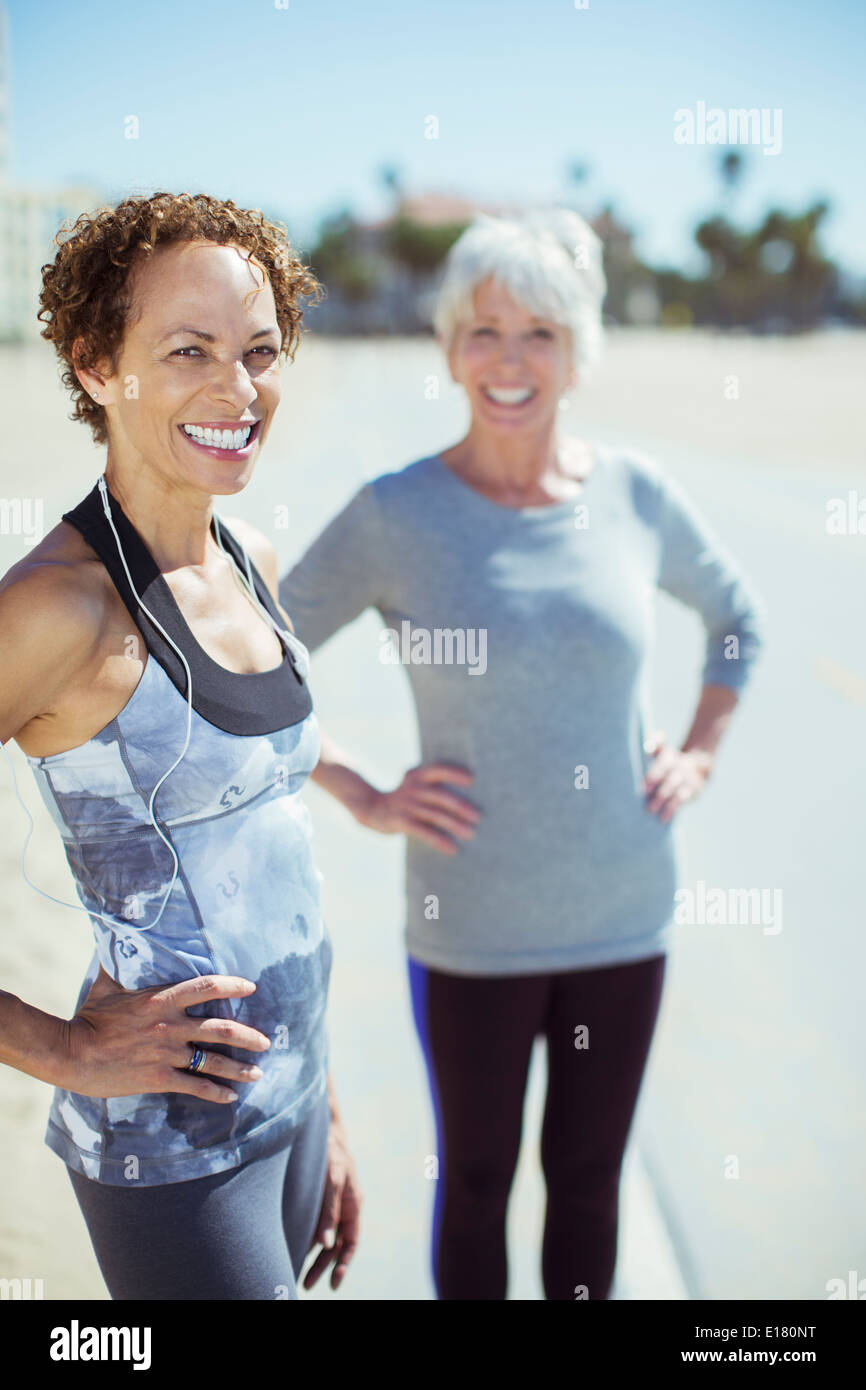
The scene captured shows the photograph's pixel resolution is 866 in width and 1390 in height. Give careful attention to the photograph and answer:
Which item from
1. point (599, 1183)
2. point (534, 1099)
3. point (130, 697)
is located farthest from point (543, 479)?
point (534, 1099)

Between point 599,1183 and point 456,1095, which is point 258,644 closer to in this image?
point 456,1095

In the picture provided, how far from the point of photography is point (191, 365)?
1.50m

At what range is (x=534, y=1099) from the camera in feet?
11.1

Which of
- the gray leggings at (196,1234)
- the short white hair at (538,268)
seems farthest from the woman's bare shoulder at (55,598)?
the short white hair at (538,268)

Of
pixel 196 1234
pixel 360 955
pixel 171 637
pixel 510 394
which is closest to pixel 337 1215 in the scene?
pixel 196 1234

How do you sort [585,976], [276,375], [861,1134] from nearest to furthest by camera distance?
[276,375]
[585,976]
[861,1134]

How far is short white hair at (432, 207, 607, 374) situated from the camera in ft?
7.30

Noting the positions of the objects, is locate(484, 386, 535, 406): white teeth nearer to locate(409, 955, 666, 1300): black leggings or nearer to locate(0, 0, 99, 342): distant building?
locate(409, 955, 666, 1300): black leggings

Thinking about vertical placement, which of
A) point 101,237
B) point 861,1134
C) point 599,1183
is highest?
point 101,237

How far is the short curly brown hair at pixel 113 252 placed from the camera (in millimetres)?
1474

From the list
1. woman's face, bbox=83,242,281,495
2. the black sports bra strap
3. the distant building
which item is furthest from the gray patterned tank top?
the distant building

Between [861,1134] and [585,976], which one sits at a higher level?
[585,976]

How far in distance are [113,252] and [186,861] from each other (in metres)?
0.76

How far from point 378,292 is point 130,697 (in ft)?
355
